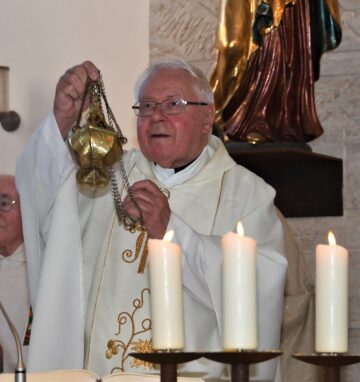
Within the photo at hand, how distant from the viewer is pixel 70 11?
7.08m

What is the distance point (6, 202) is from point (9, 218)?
90mm

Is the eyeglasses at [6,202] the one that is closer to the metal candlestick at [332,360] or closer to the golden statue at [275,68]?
the golden statue at [275,68]

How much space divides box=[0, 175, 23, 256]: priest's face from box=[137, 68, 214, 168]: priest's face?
1.31 metres

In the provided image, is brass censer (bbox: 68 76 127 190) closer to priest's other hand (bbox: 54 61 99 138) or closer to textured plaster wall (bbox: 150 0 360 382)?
priest's other hand (bbox: 54 61 99 138)

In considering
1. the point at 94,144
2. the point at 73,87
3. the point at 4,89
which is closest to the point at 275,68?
the point at 4,89

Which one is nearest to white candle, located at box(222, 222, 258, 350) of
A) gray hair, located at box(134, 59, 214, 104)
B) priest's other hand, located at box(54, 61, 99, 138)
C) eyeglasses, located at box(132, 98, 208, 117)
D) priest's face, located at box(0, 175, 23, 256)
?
priest's other hand, located at box(54, 61, 99, 138)

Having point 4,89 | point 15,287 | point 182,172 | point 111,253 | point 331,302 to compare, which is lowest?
point 331,302

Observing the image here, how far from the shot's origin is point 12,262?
6.20 m

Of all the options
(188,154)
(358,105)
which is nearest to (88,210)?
(188,154)

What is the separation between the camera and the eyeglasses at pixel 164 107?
16.1 ft

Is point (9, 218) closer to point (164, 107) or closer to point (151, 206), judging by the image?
point (164, 107)

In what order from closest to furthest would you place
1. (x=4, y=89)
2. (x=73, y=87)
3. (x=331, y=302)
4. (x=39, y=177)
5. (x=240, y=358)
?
1. (x=240, y=358)
2. (x=331, y=302)
3. (x=73, y=87)
4. (x=39, y=177)
5. (x=4, y=89)

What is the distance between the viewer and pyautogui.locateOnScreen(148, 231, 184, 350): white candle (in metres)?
2.22

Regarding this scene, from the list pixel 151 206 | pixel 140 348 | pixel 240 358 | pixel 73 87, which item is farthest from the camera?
pixel 140 348
